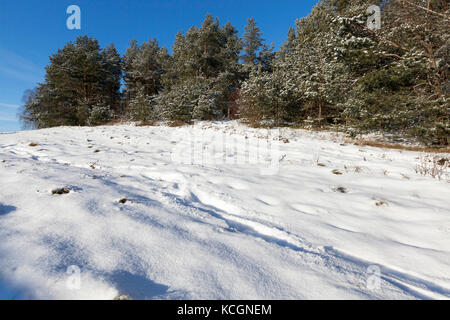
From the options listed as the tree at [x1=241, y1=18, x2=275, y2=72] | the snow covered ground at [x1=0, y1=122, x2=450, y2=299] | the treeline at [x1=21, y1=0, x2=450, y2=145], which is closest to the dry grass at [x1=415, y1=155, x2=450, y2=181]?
the snow covered ground at [x1=0, y1=122, x2=450, y2=299]

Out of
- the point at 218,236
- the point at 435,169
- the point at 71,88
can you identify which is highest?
the point at 71,88

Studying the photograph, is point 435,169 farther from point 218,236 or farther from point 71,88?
point 71,88

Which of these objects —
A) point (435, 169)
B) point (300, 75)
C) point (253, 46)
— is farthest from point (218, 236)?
point (253, 46)

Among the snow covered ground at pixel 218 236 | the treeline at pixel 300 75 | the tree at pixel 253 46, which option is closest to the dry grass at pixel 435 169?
the snow covered ground at pixel 218 236

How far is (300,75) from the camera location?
13828mm

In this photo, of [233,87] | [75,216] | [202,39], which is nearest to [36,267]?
[75,216]

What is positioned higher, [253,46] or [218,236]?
[253,46]

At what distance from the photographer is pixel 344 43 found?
842cm

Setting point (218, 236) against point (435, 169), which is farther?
point (435, 169)

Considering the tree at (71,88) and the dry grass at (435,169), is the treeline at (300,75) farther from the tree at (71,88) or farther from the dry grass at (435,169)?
the dry grass at (435,169)

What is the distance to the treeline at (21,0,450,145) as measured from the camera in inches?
302

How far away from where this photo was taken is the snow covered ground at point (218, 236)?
112 cm

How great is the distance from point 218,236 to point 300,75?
1520cm

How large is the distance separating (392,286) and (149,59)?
3041 centimetres
